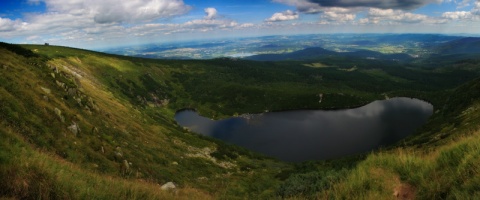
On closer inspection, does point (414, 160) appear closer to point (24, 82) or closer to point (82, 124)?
point (82, 124)

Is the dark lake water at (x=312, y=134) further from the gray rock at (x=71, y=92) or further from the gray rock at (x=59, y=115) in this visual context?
the gray rock at (x=59, y=115)

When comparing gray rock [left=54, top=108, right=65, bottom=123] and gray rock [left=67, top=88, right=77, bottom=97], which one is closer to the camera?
gray rock [left=54, top=108, right=65, bottom=123]

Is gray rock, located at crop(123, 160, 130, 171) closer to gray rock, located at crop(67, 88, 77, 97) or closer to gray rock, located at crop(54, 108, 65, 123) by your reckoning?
gray rock, located at crop(54, 108, 65, 123)

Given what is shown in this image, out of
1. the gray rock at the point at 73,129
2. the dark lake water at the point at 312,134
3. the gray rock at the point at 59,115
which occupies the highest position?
the gray rock at the point at 59,115

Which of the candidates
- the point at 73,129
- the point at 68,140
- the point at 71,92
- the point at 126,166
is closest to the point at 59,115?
the point at 73,129

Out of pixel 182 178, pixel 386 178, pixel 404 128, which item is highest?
pixel 386 178

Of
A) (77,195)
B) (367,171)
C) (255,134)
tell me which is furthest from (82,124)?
(255,134)

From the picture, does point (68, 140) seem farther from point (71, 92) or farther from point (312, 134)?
point (312, 134)

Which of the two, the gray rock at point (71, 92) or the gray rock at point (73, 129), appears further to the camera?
the gray rock at point (71, 92)

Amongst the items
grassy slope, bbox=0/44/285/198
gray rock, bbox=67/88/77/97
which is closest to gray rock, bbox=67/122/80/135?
grassy slope, bbox=0/44/285/198

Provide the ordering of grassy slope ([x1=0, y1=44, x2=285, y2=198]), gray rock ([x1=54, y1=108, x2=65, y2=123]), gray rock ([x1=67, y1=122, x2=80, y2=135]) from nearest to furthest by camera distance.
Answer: grassy slope ([x1=0, y1=44, x2=285, y2=198]) < gray rock ([x1=67, y1=122, x2=80, y2=135]) < gray rock ([x1=54, y1=108, x2=65, y2=123])

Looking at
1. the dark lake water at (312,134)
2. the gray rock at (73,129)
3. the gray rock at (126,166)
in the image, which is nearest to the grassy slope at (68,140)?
the gray rock at (126,166)
